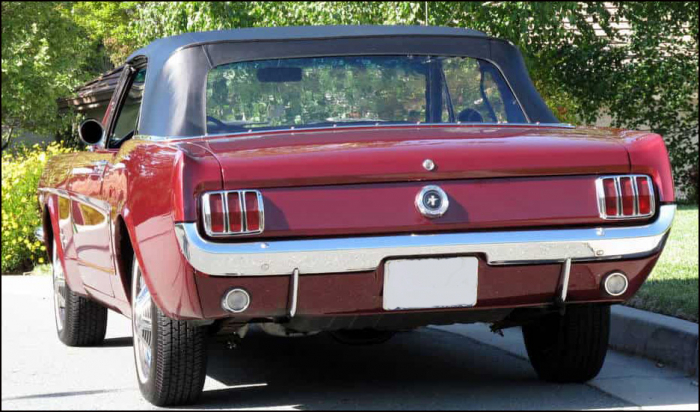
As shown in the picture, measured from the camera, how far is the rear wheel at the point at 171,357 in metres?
4.96

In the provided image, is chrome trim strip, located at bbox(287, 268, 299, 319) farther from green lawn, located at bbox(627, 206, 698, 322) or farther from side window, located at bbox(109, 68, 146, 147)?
green lawn, located at bbox(627, 206, 698, 322)

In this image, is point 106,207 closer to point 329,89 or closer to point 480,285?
point 329,89

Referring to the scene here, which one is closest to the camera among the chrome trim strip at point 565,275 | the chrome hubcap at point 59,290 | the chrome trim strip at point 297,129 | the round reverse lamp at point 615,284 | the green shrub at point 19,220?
the chrome trim strip at point 565,275

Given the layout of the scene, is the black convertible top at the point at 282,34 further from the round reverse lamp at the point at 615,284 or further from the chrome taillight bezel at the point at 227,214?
the round reverse lamp at the point at 615,284

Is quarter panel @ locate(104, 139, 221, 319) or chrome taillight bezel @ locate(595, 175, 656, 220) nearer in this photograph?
quarter panel @ locate(104, 139, 221, 319)

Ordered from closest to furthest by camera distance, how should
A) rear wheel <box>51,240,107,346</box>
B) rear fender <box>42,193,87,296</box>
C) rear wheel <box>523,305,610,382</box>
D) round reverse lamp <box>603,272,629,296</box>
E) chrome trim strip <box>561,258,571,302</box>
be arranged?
chrome trim strip <box>561,258,571,302</box>, round reverse lamp <box>603,272,629,296</box>, rear wheel <box>523,305,610,382</box>, rear fender <box>42,193,87,296</box>, rear wheel <box>51,240,107,346</box>

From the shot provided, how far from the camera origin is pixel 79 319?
7285mm

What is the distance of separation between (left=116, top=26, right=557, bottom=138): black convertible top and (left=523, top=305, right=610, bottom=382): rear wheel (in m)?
0.93

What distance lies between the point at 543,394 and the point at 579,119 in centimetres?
1457

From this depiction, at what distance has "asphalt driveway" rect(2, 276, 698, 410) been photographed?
5309 mm

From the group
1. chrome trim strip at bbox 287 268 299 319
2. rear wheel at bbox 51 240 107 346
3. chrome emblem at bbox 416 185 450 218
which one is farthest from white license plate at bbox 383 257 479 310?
rear wheel at bbox 51 240 107 346

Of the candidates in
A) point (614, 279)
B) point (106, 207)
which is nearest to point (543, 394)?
point (614, 279)

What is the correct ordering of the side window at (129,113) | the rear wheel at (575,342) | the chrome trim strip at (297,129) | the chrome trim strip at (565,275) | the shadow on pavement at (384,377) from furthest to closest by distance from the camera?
1. the side window at (129,113)
2. the rear wheel at (575,342)
3. the shadow on pavement at (384,377)
4. the chrome trim strip at (297,129)
5. the chrome trim strip at (565,275)

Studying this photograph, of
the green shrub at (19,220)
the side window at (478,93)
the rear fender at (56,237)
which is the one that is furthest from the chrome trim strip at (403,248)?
the green shrub at (19,220)
